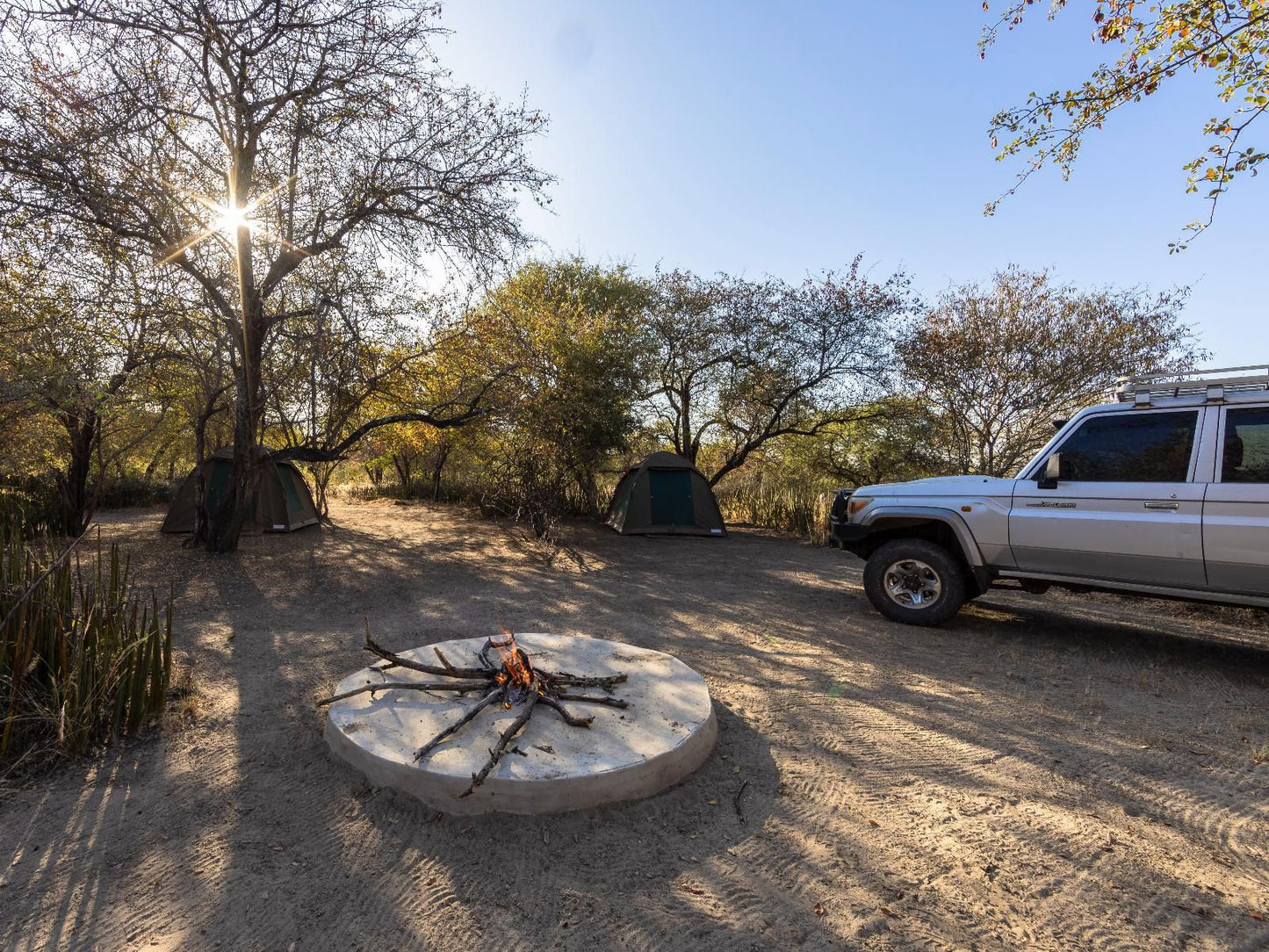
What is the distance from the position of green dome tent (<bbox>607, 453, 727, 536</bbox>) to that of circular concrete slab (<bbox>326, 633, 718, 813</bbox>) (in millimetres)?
8857

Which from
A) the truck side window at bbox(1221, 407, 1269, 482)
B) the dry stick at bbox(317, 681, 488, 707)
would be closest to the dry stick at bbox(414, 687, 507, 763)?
the dry stick at bbox(317, 681, 488, 707)

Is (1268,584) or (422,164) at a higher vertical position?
(422,164)

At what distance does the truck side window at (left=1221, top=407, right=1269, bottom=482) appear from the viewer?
4.32 metres

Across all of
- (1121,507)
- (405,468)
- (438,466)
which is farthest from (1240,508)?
(405,468)

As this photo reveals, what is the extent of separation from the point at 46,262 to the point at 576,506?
10591mm

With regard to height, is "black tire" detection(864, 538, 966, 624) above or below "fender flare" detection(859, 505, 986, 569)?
below

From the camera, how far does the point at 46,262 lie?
7.47 metres

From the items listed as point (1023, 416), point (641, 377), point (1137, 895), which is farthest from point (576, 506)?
point (1137, 895)

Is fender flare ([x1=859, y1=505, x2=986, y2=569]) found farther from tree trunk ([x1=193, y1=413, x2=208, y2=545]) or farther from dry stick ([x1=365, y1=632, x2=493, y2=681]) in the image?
tree trunk ([x1=193, y1=413, x2=208, y2=545])

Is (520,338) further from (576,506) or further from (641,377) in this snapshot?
(576,506)

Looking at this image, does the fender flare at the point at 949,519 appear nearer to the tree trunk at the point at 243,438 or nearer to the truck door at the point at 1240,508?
the truck door at the point at 1240,508

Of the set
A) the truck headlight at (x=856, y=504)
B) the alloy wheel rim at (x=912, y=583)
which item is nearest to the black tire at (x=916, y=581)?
the alloy wheel rim at (x=912, y=583)

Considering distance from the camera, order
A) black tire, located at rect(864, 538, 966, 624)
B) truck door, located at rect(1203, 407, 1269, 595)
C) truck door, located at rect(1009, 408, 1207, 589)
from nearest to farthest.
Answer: truck door, located at rect(1203, 407, 1269, 595) < truck door, located at rect(1009, 408, 1207, 589) < black tire, located at rect(864, 538, 966, 624)

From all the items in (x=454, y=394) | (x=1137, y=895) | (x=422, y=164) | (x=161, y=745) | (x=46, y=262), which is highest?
(x=422, y=164)
